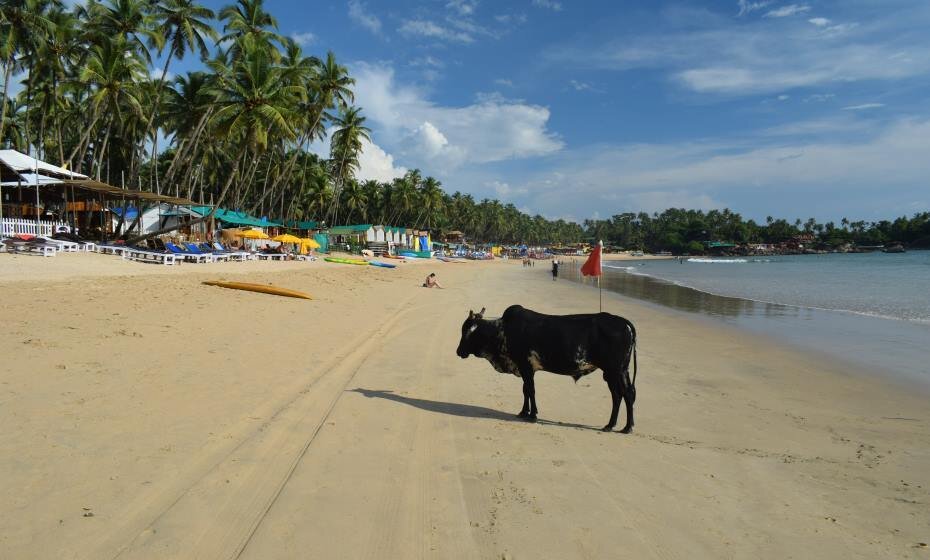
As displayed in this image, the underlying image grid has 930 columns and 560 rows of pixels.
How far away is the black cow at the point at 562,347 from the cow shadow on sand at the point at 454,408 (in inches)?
9.1

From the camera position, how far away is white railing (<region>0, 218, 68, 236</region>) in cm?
2361

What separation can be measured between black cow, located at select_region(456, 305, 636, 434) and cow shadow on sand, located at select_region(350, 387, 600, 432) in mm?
230

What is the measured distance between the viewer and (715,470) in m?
5.13

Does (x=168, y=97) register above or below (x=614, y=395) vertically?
above

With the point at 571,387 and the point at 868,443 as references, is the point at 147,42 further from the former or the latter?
the point at 868,443

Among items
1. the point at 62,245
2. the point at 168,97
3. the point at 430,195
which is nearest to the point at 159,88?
the point at 168,97

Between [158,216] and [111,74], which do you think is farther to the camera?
[158,216]

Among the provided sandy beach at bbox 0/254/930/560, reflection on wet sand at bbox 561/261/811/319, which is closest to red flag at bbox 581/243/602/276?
sandy beach at bbox 0/254/930/560

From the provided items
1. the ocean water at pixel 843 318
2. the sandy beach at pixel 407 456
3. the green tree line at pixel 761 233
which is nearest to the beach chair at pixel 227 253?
the sandy beach at pixel 407 456

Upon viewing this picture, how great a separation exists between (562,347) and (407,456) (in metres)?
2.45

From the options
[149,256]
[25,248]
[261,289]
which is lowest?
[261,289]

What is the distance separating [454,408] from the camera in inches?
269

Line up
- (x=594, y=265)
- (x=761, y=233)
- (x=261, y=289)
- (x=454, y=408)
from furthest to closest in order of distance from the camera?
1. (x=761, y=233)
2. (x=261, y=289)
3. (x=594, y=265)
4. (x=454, y=408)

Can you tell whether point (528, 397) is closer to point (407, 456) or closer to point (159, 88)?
point (407, 456)
